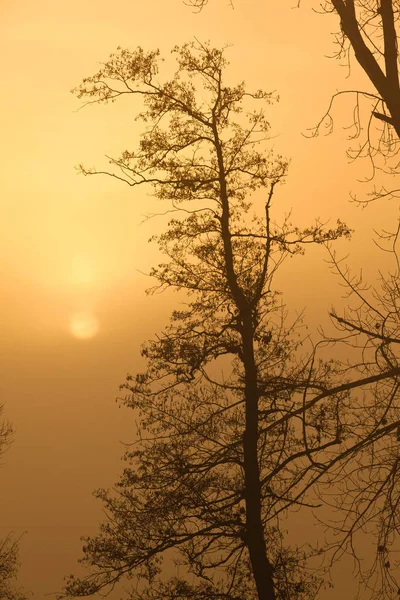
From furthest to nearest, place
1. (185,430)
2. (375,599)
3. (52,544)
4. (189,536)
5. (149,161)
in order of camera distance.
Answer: (52,544)
(149,161)
(185,430)
(189,536)
(375,599)

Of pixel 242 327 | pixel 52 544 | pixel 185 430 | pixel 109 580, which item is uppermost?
pixel 52 544

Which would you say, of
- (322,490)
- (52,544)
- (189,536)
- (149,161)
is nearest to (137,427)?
(189,536)

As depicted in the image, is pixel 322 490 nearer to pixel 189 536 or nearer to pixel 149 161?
pixel 189 536

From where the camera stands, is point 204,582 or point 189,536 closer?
point 189,536

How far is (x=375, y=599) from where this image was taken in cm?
777

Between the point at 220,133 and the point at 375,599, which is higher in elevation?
the point at 220,133

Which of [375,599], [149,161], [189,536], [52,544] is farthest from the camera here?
[52,544]

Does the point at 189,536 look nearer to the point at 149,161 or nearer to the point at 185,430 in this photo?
the point at 185,430

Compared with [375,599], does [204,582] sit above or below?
above

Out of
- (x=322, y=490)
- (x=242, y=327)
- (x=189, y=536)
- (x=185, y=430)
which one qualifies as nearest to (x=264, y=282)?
(x=242, y=327)

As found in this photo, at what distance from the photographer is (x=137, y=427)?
51.0 feet

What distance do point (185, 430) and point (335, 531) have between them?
6.91m

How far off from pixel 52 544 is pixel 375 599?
7790 centimetres

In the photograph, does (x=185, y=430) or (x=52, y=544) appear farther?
(x=52, y=544)
